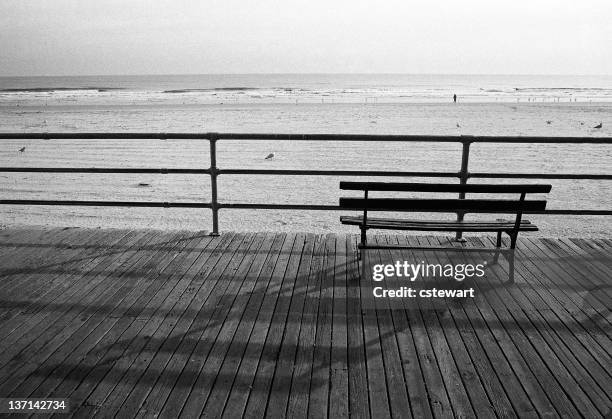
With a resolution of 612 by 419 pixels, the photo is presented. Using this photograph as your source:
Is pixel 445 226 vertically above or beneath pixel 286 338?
above

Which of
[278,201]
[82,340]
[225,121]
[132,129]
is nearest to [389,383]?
[82,340]

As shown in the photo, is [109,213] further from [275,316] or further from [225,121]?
[225,121]

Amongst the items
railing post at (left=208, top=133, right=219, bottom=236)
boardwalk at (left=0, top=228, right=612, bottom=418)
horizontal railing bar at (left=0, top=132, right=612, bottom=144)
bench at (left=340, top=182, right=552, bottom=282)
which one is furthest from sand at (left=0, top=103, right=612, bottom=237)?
bench at (left=340, top=182, right=552, bottom=282)

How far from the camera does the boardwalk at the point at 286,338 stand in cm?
252

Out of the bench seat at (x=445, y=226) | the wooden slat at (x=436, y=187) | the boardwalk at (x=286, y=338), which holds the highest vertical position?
the wooden slat at (x=436, y=187)

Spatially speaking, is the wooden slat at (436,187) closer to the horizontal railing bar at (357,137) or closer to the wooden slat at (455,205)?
the wooden slat at (455,205)

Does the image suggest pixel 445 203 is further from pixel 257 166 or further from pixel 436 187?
pixel 257 166

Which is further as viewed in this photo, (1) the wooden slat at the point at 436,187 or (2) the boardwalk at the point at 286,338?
(1) the wooden slat at the point at 436,187

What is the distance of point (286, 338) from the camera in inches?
123

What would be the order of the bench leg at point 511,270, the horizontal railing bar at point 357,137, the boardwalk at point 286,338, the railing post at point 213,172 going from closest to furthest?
the boardwalk at point 286,338, the bench leg at point 511,270, the horizontal railing bar at point 357,137, the railing post at point 213,172

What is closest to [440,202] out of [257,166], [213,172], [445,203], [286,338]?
[445,203]

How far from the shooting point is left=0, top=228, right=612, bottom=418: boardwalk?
252 cm

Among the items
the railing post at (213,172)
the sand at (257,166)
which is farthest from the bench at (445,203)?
the sand at (257,166)

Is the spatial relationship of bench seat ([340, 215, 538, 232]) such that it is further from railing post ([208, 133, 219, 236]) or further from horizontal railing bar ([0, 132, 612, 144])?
railing post ([208, 133, 219, 236])
